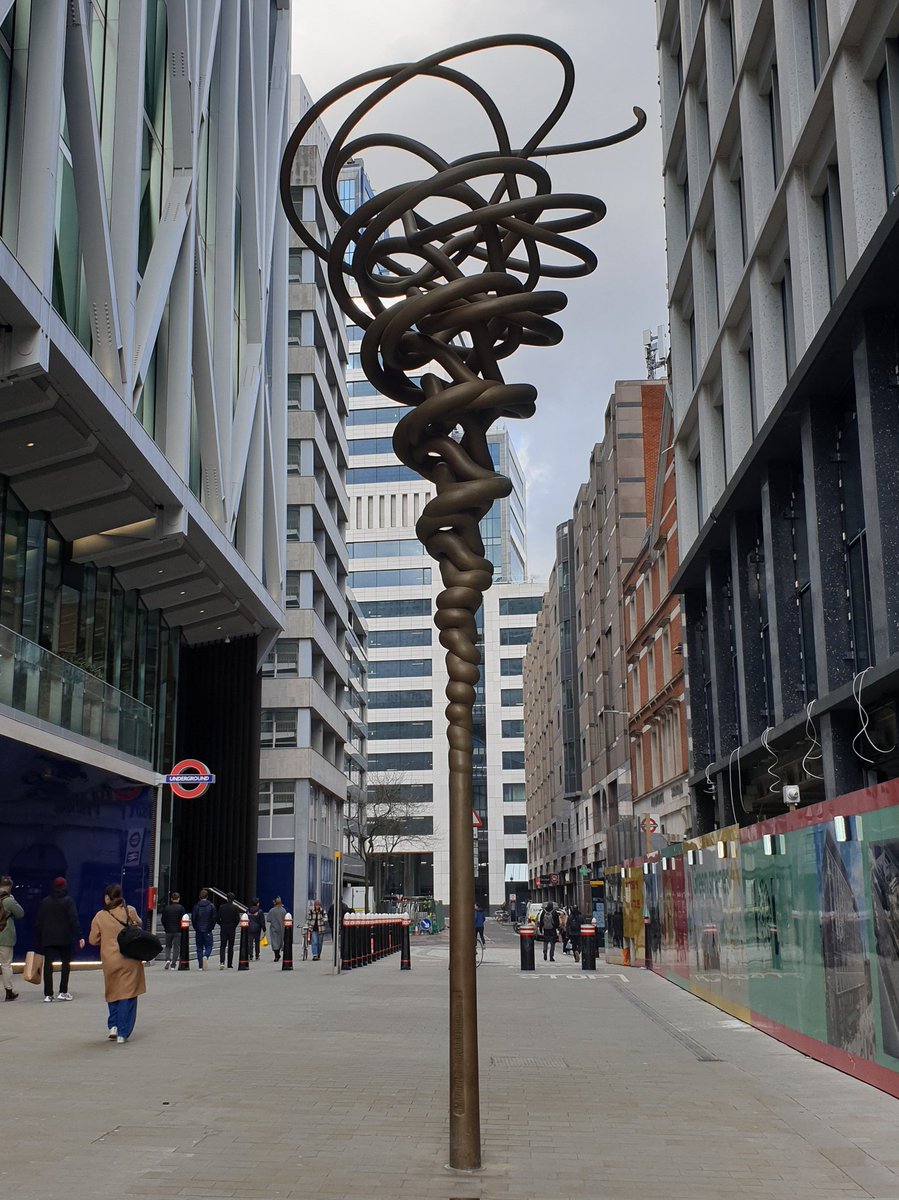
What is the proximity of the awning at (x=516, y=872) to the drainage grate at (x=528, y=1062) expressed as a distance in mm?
110979

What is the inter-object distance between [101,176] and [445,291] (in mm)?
17707

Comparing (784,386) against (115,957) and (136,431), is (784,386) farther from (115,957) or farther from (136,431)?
(115,957)

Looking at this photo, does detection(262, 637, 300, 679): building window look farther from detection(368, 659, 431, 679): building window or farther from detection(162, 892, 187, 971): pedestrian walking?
detection(368, 659, 431, 679): building window

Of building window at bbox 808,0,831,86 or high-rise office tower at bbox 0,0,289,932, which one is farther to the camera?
high-rise office tower at bbox 0,0,289,932

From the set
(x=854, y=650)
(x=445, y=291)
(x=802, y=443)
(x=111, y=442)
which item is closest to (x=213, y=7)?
(x=111, y=442)

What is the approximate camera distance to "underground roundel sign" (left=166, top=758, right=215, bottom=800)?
27328mm

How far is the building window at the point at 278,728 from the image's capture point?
55375mm

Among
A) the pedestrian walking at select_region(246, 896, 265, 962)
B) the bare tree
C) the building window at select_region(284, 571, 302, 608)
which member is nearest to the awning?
the bare tree

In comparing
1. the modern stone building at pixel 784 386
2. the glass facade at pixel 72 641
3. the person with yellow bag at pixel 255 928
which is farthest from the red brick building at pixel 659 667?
the glass facade at pixel 72 641

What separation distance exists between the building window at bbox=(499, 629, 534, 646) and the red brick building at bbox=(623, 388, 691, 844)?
7299 centimetres

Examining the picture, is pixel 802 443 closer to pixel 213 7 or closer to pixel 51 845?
pixel 51 845

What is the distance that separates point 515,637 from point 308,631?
74879mm

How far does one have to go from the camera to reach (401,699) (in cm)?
12650

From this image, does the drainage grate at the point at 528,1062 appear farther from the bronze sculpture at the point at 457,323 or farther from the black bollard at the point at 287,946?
the black bollard at the point at 287,946
